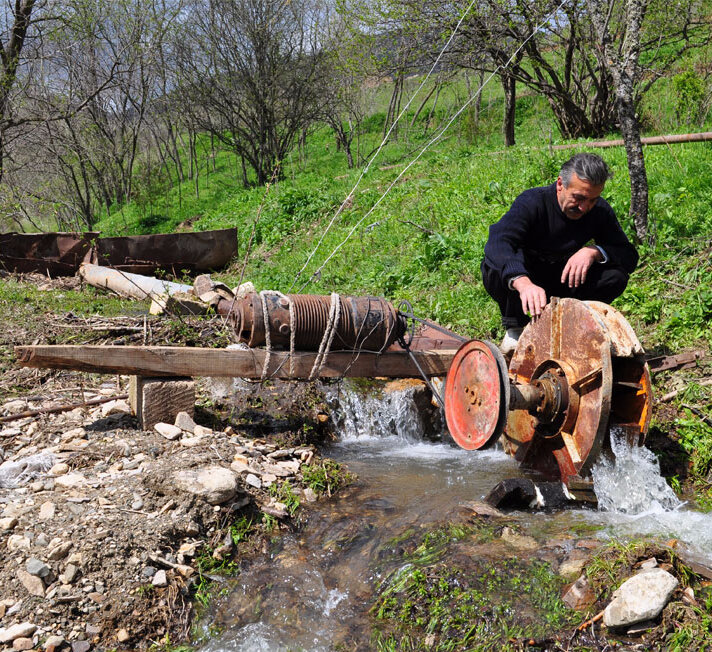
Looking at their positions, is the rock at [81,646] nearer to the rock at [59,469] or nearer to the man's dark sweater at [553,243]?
the rock at [59,469]

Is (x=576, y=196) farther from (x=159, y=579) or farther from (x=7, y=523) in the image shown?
(x=7, y=523)

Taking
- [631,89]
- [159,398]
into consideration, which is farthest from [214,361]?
[631,89]

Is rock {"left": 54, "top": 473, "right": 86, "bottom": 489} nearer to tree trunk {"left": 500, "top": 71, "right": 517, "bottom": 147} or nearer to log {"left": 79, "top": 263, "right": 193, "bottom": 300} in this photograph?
log {"left": 79, "top": 263, "right": 193, "bottom": 300}

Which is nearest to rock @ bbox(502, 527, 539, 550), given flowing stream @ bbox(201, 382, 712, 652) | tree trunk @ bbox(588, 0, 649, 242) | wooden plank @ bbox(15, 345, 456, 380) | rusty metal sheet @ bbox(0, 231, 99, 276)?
flowing stream @ bbox(201, 382, 712, 652)

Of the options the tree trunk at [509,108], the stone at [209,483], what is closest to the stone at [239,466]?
the stone at [209,483]

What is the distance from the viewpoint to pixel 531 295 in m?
4.10

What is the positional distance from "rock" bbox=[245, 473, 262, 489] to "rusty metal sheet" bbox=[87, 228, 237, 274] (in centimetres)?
808

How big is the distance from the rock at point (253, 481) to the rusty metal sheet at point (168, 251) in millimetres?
8079

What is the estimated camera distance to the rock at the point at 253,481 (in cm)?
410

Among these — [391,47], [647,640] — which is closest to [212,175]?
[391,47]

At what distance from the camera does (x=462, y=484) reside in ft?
14.7

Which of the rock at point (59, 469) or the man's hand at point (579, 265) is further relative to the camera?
the man's hand at point (579, 265)

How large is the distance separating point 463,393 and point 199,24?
23.7 m

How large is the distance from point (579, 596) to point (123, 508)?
234 centimetres
